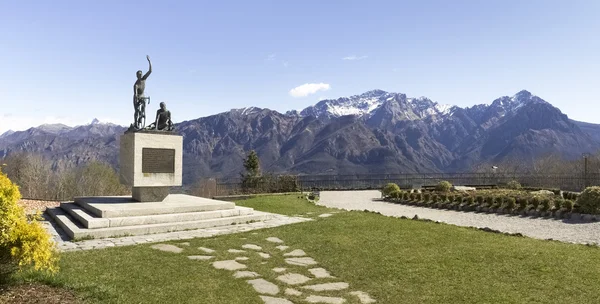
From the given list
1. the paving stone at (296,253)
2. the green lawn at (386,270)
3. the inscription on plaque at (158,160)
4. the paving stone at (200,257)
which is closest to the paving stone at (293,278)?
the green lawn at (386,270)

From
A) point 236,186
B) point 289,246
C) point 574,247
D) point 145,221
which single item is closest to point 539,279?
point 574,247

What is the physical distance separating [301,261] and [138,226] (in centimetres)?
523

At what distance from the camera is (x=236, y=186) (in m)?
28.8

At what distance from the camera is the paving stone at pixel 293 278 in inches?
261

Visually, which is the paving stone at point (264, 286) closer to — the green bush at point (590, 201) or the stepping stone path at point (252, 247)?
the stepping stone path at point (252, 247)

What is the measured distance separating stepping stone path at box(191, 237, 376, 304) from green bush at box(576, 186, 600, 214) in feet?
46.6

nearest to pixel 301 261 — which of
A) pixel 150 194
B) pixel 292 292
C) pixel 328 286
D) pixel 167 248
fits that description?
pixel 328 286

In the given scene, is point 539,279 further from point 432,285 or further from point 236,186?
point 236,186

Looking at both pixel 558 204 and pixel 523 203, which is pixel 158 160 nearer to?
pixel 523 203

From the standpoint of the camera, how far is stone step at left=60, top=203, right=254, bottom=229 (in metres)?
10.8

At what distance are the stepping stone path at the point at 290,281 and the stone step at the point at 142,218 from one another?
2.75 m

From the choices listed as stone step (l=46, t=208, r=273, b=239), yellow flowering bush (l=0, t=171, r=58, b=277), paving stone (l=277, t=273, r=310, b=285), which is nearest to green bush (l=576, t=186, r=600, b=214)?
stone step (l=46, t=208, r=273, b=239)

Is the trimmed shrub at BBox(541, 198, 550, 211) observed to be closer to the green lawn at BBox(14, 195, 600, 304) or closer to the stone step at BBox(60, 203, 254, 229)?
the green lawn at BBox(14, 195, 600, 304)

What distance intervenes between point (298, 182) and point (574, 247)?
23.4 meters
